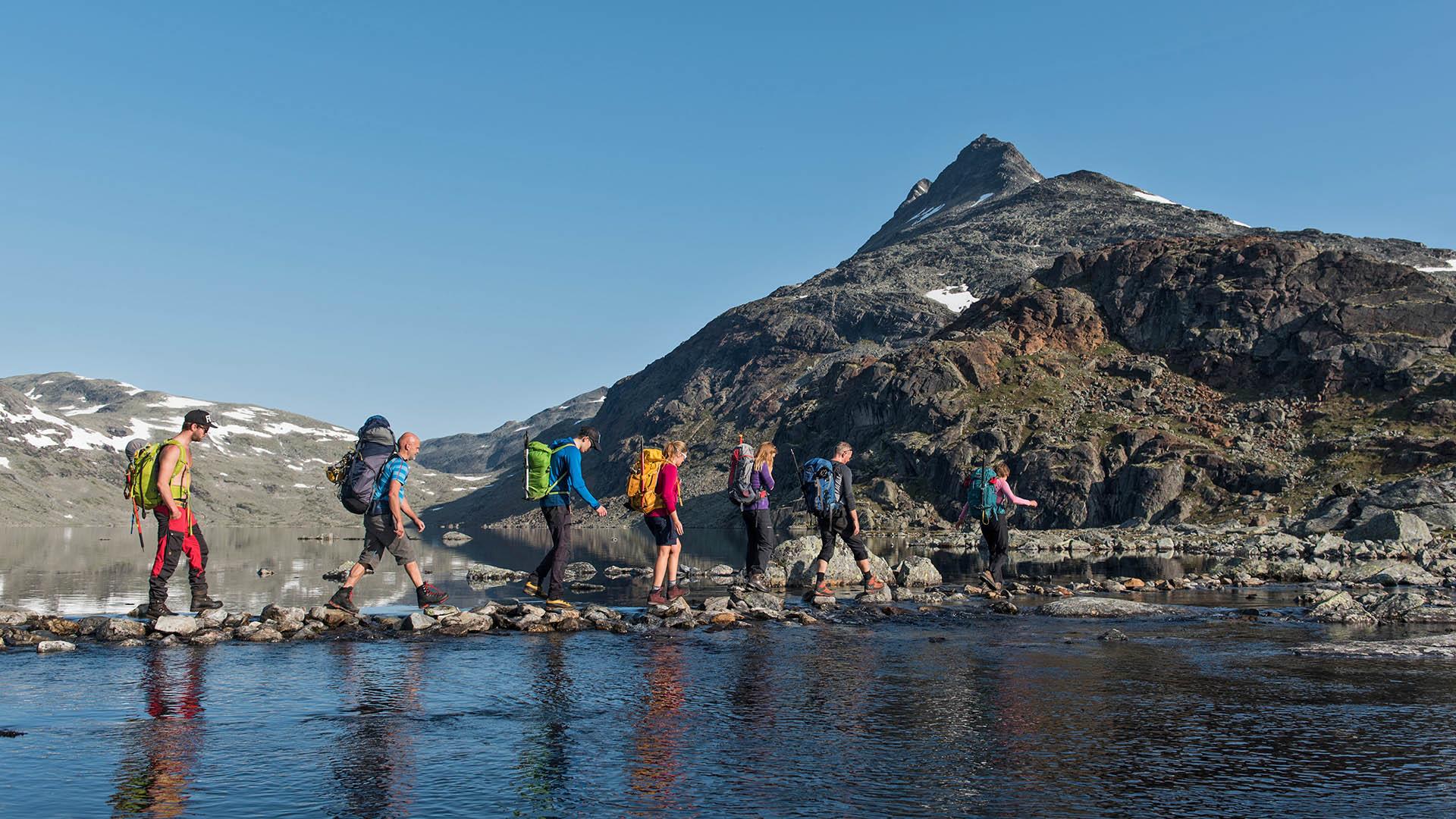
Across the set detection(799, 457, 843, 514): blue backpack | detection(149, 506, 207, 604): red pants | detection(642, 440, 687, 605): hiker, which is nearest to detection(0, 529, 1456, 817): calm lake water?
detection(149, 506, 207, 604): red pants

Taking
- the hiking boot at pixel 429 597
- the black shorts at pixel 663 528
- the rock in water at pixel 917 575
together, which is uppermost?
the black shorts at pixel 663 528

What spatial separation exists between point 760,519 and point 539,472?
600 cm

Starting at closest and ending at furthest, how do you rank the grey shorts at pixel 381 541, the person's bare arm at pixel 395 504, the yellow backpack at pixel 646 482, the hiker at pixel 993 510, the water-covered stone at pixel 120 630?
the water-covered stone at pixel 120 630 → the person's bare arm at pixel 395 504 → the grey shorts at pixel 381 541 → the yellow backpack at pixel 646 482 → the hiker at pixel 993 510

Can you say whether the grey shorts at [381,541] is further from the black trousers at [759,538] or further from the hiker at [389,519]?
the black trousers at [759,538]

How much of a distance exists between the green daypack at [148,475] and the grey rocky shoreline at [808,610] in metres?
1.98

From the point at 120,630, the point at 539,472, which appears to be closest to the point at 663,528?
the point at 539,472

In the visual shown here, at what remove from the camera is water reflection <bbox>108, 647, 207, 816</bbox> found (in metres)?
7.51

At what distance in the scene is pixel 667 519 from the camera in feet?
67.8

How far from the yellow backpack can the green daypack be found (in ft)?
25.7

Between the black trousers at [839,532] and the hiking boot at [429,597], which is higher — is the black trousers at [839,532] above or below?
above

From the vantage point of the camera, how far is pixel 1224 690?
484 inches

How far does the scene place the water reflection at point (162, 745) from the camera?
7.51 metres

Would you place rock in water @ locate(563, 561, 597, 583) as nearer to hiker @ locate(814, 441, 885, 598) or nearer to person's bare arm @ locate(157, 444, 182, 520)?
hiker @ locate(814, 441, 885, 598)

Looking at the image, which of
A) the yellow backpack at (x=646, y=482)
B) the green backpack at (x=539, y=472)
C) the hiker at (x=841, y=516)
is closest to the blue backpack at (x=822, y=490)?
the hiker at (x=841, y=516)
